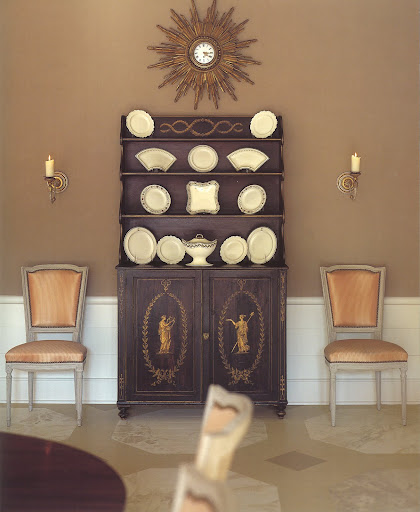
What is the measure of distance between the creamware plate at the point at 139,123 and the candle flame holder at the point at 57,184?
0.59 m

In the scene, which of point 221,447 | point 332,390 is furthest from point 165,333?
point 221,447

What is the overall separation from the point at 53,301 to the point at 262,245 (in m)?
1.48

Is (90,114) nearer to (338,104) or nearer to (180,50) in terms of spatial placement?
(180,50)

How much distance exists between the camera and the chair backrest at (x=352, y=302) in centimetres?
469

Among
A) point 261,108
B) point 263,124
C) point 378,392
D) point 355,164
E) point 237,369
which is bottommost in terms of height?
point 378,392

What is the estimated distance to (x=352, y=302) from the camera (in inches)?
185

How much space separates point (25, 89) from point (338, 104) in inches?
87.3

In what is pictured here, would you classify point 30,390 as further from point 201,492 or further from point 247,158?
point 201,492

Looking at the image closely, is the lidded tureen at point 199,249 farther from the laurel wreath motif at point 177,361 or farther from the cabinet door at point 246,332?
the laurel wreath motif at point 177,361

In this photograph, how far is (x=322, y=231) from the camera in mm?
4906

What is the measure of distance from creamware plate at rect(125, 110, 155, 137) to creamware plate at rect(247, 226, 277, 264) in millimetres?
1030

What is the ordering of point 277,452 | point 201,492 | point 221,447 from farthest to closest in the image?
point 277,452, point 221,447, point 201,492

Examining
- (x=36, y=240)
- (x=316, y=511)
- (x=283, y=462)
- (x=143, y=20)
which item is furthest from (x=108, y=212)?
(x=316, y=511)

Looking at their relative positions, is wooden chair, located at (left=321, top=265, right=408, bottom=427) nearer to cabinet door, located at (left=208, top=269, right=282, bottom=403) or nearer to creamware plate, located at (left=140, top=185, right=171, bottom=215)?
cabinet door, located at (left=208, top=269, right=282, bottom=403)
